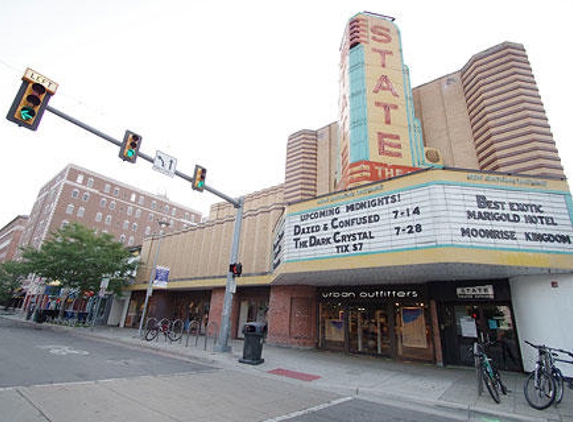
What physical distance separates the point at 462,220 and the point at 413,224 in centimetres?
136

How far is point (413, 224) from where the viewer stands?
9289mm

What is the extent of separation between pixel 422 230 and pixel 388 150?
6.88m

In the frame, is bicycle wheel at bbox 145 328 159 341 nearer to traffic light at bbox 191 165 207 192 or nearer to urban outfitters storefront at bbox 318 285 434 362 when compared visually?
urban outfitters storefront at bbox 318 285 434 362

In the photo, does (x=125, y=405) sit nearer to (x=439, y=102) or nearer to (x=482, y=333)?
(x=482, y=333)

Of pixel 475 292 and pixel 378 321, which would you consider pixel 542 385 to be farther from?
pixel 378 321

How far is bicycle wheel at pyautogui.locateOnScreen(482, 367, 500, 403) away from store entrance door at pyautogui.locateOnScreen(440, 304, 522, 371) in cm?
388

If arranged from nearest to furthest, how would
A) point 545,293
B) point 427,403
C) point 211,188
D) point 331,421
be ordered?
1. point 331,421
2. point 427,403
3. point 545,293
4. point 211,188

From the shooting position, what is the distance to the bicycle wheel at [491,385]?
6.57 metres

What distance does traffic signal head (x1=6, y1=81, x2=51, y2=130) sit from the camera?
664 centimetres

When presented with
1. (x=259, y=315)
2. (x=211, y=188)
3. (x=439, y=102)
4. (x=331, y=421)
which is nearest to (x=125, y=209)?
(x=259, y=315)

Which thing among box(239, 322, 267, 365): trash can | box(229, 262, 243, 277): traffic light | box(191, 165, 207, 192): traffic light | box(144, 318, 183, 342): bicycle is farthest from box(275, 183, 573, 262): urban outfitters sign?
box(144, 318, 183, 342): bicycle

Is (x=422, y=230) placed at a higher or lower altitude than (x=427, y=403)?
higher

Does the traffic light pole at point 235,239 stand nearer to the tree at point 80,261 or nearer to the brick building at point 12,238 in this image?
the tree at point 80,261

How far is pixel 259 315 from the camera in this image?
18875mm
